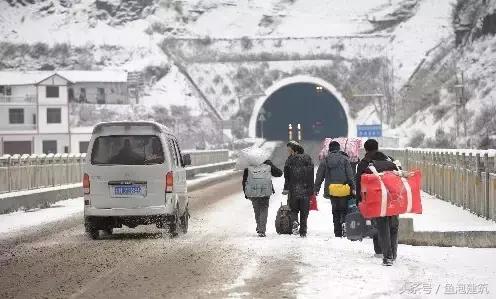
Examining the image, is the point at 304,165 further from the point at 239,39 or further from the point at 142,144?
the point at 239,39

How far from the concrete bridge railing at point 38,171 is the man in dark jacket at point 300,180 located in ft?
36.3

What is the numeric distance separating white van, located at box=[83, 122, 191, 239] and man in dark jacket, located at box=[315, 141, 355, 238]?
263 cm

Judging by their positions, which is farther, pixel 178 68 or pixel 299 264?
pixel 178 68

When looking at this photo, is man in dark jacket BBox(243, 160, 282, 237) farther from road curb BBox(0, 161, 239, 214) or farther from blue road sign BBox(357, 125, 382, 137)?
blue road sign BBox(357, 125, 382, 137)

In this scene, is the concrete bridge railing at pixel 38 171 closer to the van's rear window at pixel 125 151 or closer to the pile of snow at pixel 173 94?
the van's rear window at pixel 125 151

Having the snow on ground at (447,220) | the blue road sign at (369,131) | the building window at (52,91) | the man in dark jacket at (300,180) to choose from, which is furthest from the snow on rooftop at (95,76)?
the man in dark jacket at (300,180)

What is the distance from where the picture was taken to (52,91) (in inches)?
3595

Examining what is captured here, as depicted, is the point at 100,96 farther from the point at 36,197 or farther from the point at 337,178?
the point at 337,178

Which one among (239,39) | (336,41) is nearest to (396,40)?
(336,41)

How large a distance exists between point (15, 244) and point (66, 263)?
3212 mm

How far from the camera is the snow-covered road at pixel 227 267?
885 centimetres

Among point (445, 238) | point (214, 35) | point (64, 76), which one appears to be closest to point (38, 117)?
point (64, 76)

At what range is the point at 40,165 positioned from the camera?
2631 centimetres

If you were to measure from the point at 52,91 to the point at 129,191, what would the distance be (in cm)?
7951
